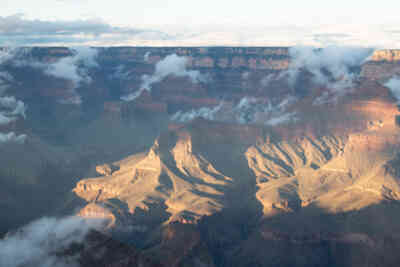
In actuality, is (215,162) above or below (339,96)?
below

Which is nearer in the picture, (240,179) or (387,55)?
(240,179)

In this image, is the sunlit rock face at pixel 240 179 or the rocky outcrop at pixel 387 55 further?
the rocky outcrop at pixel 387 55

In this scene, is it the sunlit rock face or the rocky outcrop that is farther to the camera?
the rocky outcrop

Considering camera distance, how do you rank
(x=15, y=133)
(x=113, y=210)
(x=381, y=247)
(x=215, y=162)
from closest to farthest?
(x=381, y=247)
(x=113, y=210)
(x=215, y=162)
(x=15, y=133)

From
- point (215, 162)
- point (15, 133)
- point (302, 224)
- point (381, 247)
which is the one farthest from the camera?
point (15, 133)

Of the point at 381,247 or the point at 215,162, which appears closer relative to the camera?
the point at 381,247

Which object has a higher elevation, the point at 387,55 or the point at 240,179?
the point at 387,55

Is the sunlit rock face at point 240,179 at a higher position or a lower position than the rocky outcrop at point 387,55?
lower

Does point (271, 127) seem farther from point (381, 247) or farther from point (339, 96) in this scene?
point (381, 247)

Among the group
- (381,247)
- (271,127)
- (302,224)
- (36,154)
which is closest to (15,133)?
(36,154)

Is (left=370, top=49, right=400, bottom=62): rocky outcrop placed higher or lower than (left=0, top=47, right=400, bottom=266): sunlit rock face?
higher
